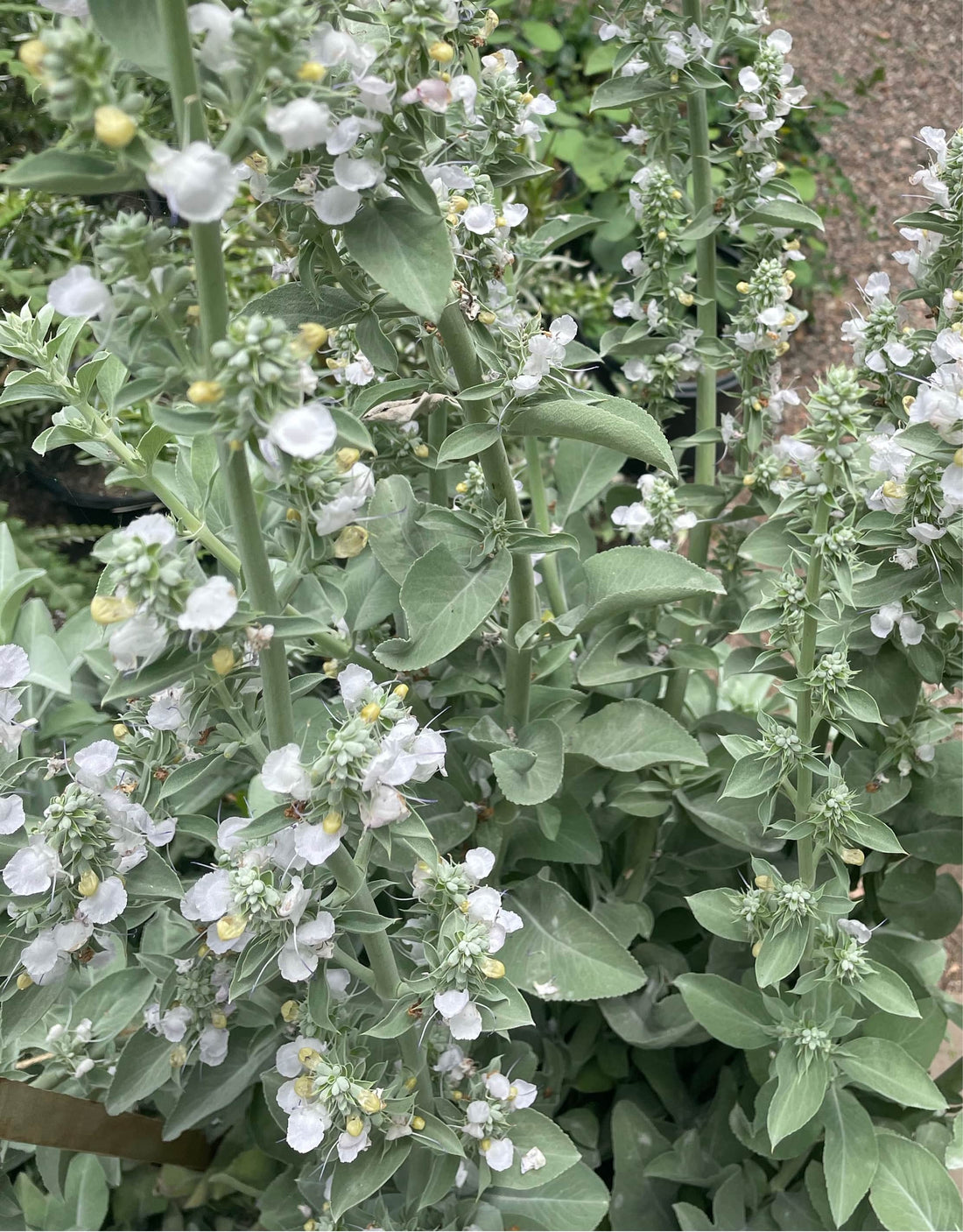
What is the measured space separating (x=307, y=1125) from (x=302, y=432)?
0.62 metres

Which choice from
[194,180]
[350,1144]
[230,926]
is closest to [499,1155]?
[350,1144]

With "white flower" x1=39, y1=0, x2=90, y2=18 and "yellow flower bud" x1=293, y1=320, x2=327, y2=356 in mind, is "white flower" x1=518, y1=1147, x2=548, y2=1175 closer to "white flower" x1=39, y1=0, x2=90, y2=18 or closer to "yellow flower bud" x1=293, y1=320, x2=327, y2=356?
"yellow flower bud" x1=293, y1=320, x2=327, y2=356

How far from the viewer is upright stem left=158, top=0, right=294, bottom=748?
23.6 inches

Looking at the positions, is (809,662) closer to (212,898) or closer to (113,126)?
(212,898)

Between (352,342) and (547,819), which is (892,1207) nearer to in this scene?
(547,819)

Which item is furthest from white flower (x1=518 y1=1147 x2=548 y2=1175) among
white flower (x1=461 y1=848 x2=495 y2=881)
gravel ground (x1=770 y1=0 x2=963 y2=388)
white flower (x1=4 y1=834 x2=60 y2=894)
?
gravel ground (x1=770 y1=0 x2=963 y2=388)

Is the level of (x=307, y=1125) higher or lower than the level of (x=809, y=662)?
lower

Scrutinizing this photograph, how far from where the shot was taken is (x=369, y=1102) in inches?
34.6

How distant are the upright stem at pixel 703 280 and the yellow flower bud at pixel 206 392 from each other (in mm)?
918

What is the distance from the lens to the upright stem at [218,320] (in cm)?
60

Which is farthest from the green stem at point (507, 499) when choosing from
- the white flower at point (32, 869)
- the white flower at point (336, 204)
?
the white flower at point (32, 869)

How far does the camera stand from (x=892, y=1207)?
1.19 m

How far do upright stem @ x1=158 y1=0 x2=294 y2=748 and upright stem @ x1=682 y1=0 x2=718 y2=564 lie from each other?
0.83 m

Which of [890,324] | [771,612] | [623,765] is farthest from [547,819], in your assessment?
[890,324]
